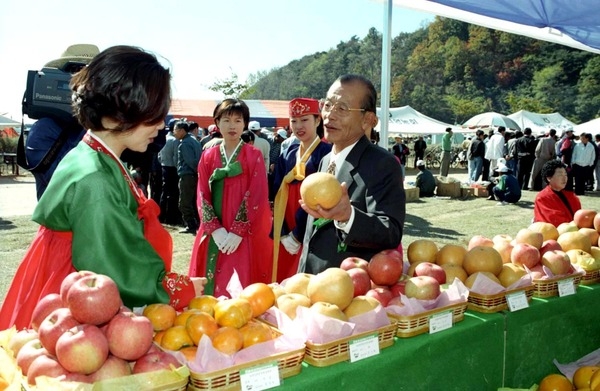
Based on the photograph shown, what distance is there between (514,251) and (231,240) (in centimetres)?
217

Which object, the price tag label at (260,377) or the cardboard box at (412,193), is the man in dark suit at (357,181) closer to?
the price tag label at (260,377)

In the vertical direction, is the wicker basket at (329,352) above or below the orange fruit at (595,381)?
above

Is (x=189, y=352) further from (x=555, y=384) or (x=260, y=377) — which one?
(x=555, y=384)

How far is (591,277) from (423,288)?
55.5 inches

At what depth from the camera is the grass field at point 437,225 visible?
732 centimetres

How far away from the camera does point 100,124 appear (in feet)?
6.13

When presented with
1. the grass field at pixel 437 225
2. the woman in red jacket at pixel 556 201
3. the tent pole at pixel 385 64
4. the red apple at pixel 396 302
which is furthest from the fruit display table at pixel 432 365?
the grass field at pixel 437 225

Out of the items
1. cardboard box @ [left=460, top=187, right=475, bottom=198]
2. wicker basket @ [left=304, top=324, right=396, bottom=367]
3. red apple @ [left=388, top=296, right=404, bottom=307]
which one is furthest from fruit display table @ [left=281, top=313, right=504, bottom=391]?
cardboard box @ [left=460, top=187, right=475, bottom=198]

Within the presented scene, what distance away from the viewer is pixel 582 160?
16.2 metres

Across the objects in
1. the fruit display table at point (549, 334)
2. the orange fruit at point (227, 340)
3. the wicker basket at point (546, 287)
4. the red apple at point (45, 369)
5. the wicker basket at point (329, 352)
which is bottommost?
the fruit display table at point (549, 334)

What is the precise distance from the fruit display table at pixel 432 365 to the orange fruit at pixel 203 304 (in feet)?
1.27

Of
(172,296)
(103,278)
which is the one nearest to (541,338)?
(172,296)

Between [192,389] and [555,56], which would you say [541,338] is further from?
[555,56]

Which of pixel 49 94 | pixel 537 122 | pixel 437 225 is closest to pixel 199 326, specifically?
pixel 49 94
